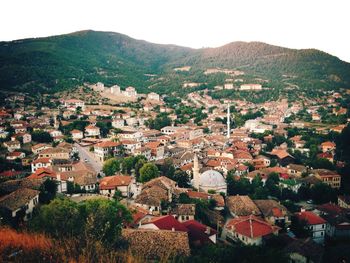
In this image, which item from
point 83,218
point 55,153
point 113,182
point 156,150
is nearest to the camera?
point 83,218

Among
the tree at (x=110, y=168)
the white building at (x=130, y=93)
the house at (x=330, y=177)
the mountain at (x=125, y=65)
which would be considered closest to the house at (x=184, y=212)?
the tree at (x=110, y=168)

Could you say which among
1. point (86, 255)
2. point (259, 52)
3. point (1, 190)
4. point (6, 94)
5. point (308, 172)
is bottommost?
point (308, 172)

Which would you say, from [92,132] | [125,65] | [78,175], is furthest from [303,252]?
[125,65]

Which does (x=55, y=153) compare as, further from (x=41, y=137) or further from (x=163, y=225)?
(x=163, y=225)

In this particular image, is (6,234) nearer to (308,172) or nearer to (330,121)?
(308,172)

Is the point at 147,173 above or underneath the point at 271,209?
above

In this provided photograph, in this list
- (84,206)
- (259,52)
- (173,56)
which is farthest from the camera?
(173,56)

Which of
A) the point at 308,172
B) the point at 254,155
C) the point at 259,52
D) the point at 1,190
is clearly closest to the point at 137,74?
the point at 259,52
